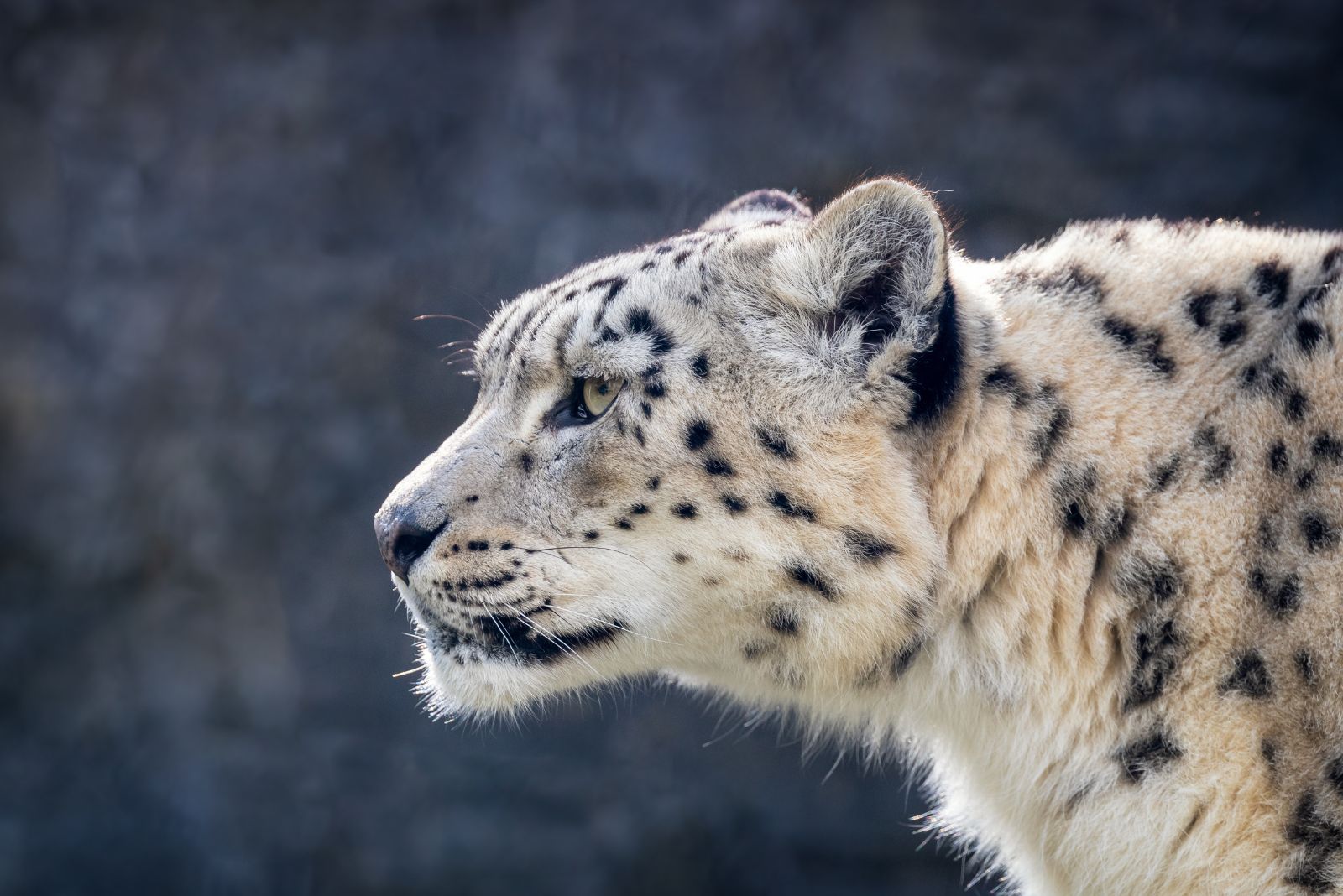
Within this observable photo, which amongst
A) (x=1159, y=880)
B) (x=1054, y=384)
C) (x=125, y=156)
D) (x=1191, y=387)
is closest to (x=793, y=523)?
(x=1054, y=384)

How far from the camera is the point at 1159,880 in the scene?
2301 millimetres

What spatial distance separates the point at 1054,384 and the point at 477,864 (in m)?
4.19

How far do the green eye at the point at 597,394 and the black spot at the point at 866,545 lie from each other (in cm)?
58

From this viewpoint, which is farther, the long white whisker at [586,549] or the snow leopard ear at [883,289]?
the long white whisker at [586,549]

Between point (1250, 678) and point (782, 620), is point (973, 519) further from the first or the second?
point (1250, 678)

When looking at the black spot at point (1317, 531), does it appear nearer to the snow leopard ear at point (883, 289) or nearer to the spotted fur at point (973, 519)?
the spotted fur at point (973, 519)

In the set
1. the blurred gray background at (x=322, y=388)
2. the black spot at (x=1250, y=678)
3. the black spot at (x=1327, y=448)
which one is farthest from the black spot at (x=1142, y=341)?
the blurred gray background at (x=322, y=388)

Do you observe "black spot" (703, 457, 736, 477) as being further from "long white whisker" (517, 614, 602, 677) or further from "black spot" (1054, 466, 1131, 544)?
"black spot" (1054, 466, 1131, 544)

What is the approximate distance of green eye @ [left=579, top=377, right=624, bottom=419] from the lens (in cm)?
259

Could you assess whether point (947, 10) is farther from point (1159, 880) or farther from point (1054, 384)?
point (1159, 880)

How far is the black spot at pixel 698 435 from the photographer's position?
8.11ft

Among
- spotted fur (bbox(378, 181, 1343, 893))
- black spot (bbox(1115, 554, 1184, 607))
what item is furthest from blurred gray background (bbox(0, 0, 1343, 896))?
black spot (bbox(1115, 554, 1184, 607))

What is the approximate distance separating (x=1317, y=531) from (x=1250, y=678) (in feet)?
0.93

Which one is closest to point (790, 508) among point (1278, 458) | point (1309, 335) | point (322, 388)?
point (1278, 458)
